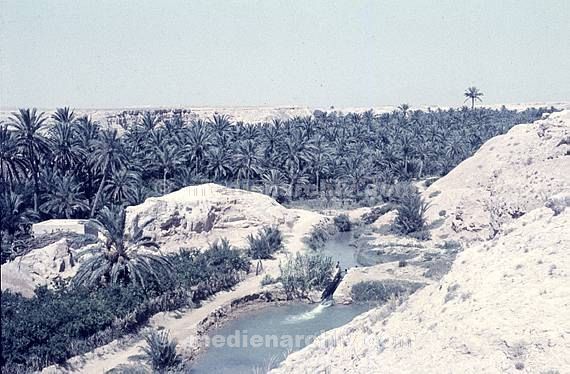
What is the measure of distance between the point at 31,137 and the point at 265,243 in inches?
617

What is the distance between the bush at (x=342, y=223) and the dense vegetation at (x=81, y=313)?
17886 mm

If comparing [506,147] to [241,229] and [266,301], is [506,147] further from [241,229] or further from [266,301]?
[266,301]

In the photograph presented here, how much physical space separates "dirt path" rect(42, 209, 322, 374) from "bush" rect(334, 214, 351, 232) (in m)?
11.8

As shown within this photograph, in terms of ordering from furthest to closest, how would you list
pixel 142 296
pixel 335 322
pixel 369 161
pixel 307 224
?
pixel 369 161 < pixel 307 224 < pixel 335 322 < pixel 142 296

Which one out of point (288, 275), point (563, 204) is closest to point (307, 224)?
point (288, 275)

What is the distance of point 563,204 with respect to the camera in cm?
1570

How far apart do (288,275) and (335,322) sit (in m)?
3.88

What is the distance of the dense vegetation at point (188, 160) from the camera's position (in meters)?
36.6

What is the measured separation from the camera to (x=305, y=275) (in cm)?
2861

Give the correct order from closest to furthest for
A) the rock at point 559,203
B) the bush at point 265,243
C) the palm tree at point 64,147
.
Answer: the rock at point 559,203, the bush at point 265,243, the palm tree at point 64,147

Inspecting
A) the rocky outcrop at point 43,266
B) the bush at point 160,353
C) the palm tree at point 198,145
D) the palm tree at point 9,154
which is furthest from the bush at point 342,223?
the bush at point 160,353

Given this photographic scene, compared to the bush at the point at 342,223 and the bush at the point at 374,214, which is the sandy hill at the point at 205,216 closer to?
the bush at the point at 342,223

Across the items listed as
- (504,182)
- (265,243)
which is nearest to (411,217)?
(504,182)

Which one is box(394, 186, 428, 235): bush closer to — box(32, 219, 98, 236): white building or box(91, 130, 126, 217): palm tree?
box(91, 130, 126, 217): palm tree
